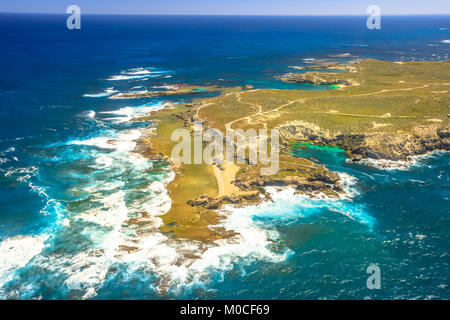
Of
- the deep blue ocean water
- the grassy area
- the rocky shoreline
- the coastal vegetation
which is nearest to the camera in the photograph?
the deep blue ocean water

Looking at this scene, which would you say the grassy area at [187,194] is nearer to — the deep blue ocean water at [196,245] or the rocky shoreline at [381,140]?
the deep blue ocean water at [196,245]

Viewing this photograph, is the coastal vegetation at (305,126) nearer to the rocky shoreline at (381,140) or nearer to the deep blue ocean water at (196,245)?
the rocky shoreline at (381,140)

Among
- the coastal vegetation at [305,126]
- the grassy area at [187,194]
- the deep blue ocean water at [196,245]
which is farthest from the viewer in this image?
the coastal vegetation at [305,126]

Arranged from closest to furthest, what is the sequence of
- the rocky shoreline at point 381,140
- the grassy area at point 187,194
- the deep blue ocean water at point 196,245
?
1. the deep blue ocean water at point 196,245
2. the grassy area at point 187,194
3. the rocky shoreline at point 381,140

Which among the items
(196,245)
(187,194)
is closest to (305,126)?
(187,194)

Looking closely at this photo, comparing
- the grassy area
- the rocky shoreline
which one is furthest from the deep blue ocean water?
the rocky shoreline

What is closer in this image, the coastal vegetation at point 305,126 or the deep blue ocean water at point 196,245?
the deep blue ocean water at point 196,245

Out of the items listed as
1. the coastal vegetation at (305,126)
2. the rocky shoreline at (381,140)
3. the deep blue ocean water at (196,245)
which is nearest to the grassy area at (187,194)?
the coastal vegetation at (305,126)

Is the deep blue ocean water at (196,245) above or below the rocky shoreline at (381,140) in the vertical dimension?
below

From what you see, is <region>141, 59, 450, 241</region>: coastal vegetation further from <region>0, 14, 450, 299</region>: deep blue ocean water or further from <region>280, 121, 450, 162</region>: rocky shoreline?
<region>0, 14, 450, 299</region>: deep blue ocean water

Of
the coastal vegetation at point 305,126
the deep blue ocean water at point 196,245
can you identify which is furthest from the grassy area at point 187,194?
the deep blue ocean water at point 196,245

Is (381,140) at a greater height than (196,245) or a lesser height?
greater

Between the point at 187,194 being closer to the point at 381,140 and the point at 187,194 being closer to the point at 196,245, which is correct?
the point at 196,245

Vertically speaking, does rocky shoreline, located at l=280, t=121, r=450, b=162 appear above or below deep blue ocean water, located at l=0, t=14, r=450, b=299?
above
